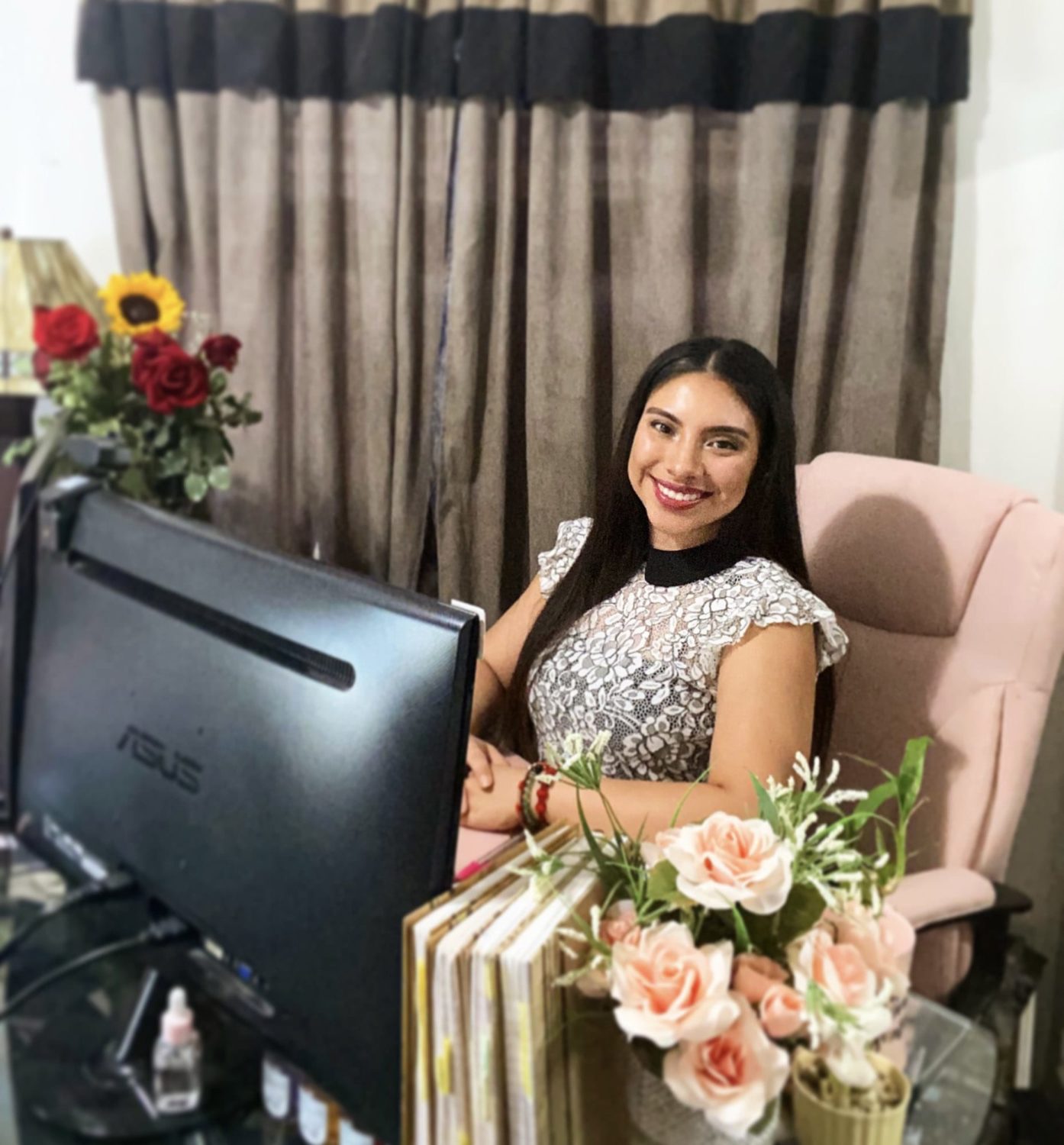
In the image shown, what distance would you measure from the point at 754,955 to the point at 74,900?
695mm

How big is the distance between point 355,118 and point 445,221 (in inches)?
7.2

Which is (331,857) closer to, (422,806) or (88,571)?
(422,806)

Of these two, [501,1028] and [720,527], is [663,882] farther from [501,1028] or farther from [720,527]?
[720,527]

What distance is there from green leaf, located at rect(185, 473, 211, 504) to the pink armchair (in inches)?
29.3

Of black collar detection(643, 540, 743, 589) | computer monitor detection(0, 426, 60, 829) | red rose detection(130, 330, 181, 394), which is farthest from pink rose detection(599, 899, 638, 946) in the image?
red rose detection(130, 330, 181, 394)

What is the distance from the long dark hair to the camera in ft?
2.87

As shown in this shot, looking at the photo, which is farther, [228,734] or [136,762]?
[136,762]

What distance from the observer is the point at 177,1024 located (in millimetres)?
920

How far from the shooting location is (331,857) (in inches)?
29.0


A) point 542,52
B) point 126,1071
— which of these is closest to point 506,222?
point 542,52

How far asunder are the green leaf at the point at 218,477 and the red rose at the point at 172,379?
0.09 m

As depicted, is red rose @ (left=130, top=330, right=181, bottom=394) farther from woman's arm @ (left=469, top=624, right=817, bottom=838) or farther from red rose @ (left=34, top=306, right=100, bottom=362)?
woman's arm @ (left=469, top=624, right=817, bottom=838)

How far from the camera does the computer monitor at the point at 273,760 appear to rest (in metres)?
0.69

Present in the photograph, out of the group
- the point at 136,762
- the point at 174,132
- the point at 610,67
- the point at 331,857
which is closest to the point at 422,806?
the point at 331,857
